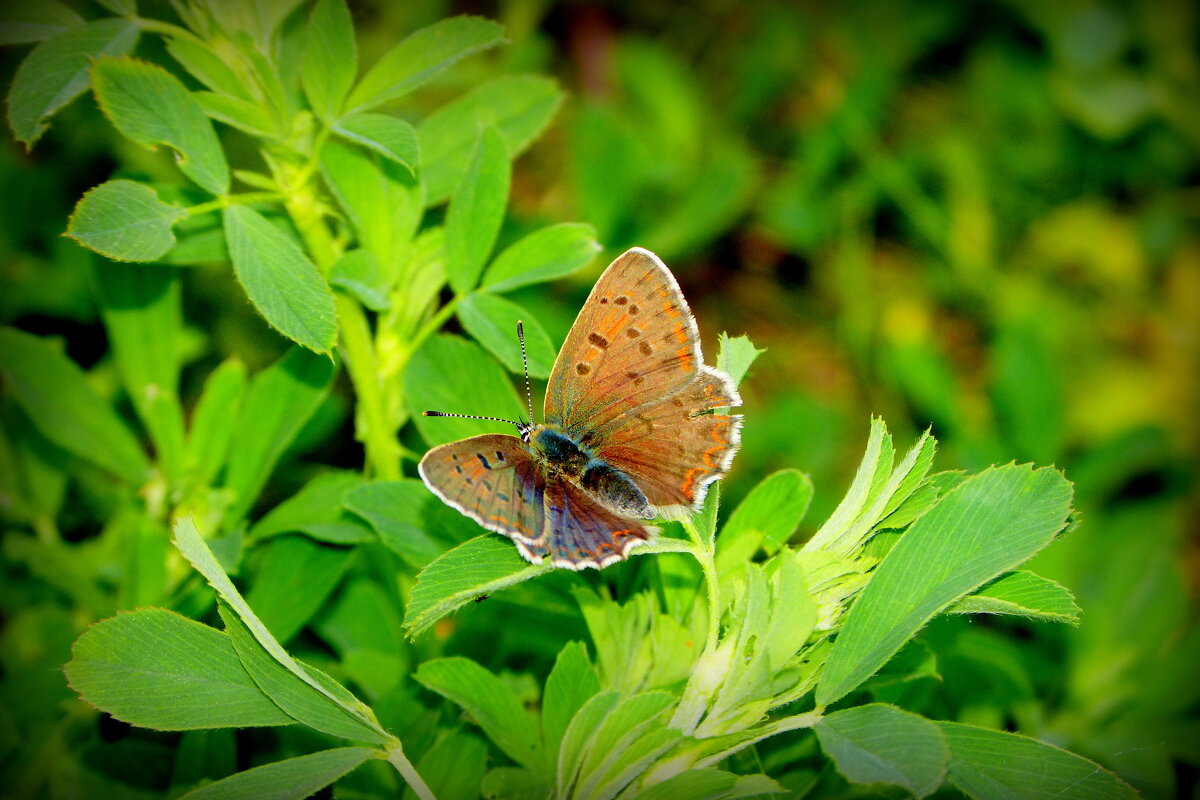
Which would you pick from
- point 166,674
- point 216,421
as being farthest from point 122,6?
point 166,674

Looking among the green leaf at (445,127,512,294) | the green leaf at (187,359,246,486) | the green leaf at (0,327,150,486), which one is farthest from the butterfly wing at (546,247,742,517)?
the green leaf at (0,327,150,486)

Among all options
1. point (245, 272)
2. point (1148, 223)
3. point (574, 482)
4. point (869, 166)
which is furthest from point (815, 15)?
point (245, 272)

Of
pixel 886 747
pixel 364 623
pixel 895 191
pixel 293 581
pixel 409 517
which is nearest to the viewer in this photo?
pixel 886 747

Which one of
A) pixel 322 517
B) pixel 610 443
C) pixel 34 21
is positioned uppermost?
pixel 34 21

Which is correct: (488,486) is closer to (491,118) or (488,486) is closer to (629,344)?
(629,344)

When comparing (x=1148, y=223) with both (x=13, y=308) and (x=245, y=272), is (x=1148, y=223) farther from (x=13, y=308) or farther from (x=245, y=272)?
(x=13, y=308)

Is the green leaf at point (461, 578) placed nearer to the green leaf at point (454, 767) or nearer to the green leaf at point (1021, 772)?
the green leaf at point (454, 767)
